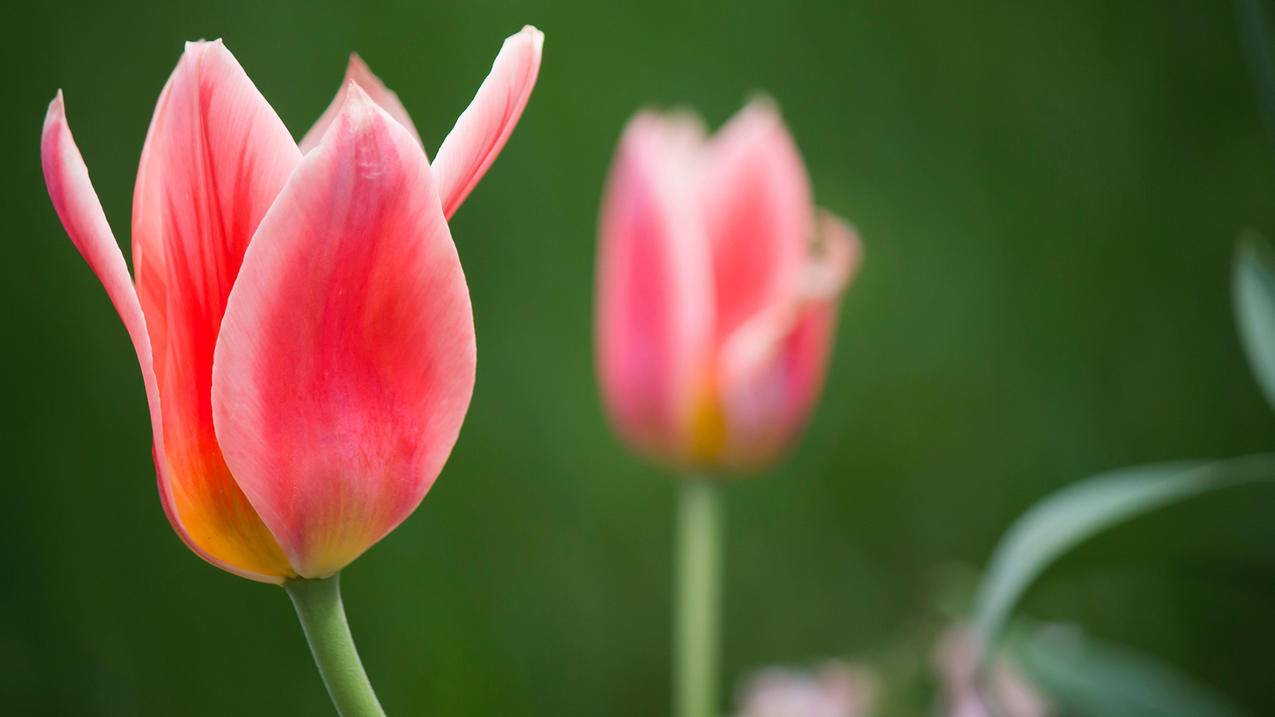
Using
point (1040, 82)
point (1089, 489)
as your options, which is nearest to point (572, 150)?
point (1040, 82)

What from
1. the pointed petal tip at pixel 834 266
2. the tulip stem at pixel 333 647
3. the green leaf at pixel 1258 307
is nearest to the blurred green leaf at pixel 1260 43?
the green leaf at pixel 1258 307

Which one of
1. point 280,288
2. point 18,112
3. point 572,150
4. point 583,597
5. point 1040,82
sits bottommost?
point 280,288

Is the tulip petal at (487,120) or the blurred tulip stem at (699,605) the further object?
the blurred tulip stem at (699,605)

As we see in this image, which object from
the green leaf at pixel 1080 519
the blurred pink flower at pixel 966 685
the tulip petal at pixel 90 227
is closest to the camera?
the tulip petal at pixel 90 227

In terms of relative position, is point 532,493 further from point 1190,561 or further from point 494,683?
point 1190,561

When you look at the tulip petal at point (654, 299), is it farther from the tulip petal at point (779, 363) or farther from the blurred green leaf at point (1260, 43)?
the blurred green leaf at point (1260, 43)

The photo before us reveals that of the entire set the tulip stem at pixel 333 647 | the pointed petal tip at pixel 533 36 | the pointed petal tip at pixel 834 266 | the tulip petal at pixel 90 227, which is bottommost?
the tulip stem at pixel 333 647
